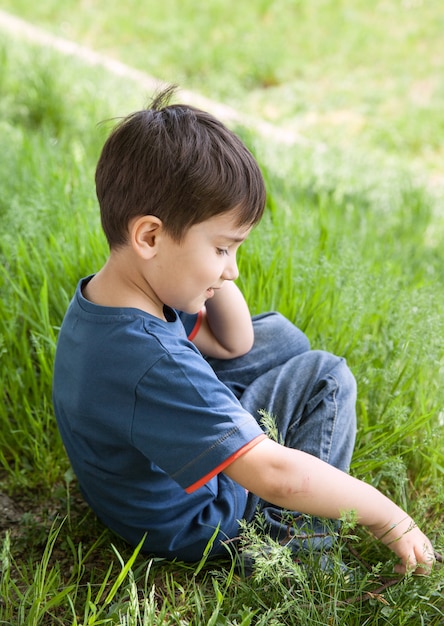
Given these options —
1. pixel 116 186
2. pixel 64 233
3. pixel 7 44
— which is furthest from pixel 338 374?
pixel 7 44

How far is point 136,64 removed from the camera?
7.82 m

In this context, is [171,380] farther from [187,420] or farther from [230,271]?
[230,271]

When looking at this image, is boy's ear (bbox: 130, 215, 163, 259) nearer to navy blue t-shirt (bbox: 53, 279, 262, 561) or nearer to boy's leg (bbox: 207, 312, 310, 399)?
navy blue t-shirt (bbox: 53, 279, 262, 561)

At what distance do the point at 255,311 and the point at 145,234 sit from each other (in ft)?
2.77

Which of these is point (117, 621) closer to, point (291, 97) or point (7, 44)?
point (7, 44)

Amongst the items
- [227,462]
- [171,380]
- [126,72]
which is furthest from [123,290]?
[126,72]

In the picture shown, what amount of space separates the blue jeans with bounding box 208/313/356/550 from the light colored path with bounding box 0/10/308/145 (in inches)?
148

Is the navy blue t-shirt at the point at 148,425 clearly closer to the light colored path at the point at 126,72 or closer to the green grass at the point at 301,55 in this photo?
the light colored path at the point at 126,72

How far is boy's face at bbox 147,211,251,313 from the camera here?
57.2 inches

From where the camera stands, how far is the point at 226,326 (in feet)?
6.20

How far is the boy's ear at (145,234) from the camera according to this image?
144 cm

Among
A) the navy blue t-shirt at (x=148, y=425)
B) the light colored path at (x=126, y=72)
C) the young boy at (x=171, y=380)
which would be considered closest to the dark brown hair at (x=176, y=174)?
the young boy at (x=171, y=380)

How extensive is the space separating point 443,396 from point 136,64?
21.4 ft

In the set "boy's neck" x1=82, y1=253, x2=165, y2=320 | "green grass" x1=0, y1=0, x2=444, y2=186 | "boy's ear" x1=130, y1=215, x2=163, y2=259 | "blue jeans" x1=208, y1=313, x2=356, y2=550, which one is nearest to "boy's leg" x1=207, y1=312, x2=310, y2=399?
"blue jeans" x1=208, y1=313, x2=356, y2=550
